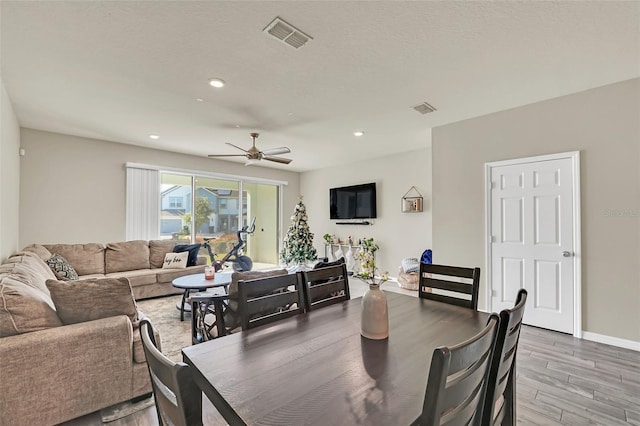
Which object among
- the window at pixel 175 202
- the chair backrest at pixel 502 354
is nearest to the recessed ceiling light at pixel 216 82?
the chair backrest at pixel 502 354

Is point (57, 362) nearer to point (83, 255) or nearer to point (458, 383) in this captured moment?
point (458, 383)

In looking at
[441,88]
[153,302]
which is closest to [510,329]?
[441,88]

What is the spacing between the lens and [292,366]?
3.64ft

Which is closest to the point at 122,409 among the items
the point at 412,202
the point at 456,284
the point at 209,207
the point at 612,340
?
the point at 456,284

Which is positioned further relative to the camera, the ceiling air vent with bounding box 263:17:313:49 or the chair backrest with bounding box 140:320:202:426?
the ceiling air vent with bounding box 263:17:313:49

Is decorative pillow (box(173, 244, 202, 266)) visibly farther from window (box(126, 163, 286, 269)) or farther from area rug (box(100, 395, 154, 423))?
area rug (box(100, 395, 154, 423))

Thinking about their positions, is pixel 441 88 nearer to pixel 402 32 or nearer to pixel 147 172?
pixel 402 32

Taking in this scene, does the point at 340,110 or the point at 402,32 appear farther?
the point at 340,110

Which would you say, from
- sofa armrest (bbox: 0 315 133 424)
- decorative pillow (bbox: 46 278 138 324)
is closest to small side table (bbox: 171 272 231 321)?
decorative pillow (bbox: 46 278 138 324)

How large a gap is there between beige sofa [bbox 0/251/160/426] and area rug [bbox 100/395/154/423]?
8cm

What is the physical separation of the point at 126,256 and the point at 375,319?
4964mm

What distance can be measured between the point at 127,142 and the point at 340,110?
4.07 m

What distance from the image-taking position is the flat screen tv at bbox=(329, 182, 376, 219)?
6.49 meters

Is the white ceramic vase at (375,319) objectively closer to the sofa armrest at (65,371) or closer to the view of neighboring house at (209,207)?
the sofa armrest at (65,371)
